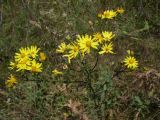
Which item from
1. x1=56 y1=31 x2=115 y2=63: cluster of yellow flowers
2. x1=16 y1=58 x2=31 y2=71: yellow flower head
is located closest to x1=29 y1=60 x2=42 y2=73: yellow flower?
x1=16 y1=58 x2=31 y2=71: yellow flower head

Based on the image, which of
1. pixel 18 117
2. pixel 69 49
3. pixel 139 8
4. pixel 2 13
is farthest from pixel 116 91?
pixel 2 13

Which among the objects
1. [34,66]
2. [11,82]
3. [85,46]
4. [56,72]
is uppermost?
[85,46]

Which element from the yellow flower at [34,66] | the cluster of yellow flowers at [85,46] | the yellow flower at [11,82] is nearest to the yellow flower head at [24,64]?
the yellow flower at [34,66]

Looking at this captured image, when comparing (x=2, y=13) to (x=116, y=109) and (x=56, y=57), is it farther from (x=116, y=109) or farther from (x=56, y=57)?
(x=116, y=109)

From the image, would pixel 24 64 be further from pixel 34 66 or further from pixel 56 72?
pixel 56 72

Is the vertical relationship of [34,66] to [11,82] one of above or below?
above

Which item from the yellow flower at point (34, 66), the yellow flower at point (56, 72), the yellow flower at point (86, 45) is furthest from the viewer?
the yellow flower at point (56, 72)

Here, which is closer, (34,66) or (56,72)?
(34,66)

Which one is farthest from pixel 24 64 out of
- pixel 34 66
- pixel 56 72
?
pixel 56 72

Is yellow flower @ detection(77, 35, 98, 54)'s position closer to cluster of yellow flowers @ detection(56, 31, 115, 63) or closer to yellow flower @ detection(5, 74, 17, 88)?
cluster of yellow flowers @ detection(56, 31, 115, 63)

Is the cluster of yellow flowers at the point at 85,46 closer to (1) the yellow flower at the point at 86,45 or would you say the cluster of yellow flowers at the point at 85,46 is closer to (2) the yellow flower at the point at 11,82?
(1) the yellow flower at the point at 86,45

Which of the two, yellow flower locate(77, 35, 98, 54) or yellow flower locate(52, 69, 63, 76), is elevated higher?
yellow flower locate(77, 35, 98, 54)

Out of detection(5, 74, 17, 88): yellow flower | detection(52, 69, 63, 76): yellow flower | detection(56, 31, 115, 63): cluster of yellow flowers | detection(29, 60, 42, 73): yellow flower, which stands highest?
detection(56, 31, 115, 63): cluster of yellow flowers
